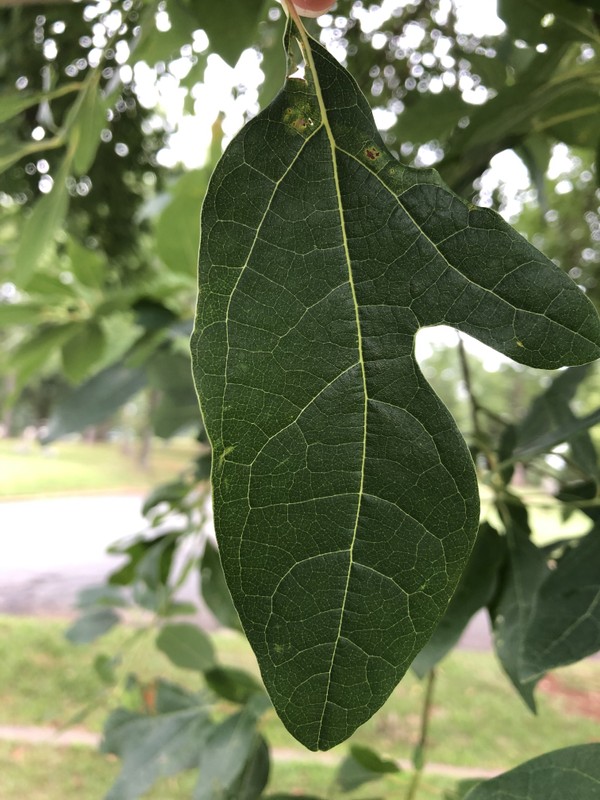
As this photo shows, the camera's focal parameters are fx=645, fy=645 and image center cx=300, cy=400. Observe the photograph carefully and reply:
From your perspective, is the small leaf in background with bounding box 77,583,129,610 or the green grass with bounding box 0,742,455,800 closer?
the small leaf in background with bounding box 77,583,129,610

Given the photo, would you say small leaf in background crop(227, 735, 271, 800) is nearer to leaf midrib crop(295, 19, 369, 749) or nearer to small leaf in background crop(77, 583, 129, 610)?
leaf midrib crop(295, 19, 369, 749)

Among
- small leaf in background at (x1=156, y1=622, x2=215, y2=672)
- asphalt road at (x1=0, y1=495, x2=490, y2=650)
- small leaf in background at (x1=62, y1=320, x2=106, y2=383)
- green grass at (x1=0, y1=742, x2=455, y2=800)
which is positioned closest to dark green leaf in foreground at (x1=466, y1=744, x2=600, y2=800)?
small leaf in background at (x1=156, y1=622, x2=215, y2=672)

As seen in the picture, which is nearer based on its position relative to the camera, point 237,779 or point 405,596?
point 405,596

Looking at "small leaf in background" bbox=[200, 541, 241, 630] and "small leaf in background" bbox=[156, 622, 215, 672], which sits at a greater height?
"small leaf in background" bbox=[200, 541, 241, 630]

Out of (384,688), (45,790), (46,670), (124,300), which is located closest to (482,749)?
(45,790)

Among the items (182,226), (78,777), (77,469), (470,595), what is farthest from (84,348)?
(77,469)

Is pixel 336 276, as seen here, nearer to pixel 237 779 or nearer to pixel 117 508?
pixel 237 779

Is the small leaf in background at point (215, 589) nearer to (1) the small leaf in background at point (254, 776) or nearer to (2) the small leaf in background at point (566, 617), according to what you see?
(1) the small leaf in background at point (254, 776)
